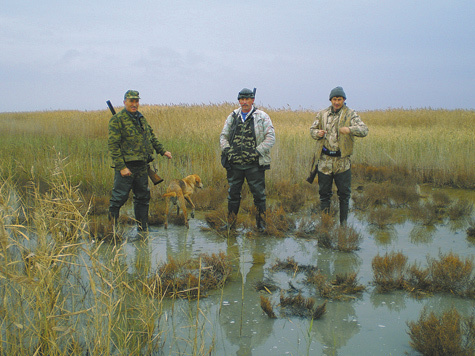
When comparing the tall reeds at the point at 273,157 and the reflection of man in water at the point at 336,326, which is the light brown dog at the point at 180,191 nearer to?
the tall reeds at the point at 273,157

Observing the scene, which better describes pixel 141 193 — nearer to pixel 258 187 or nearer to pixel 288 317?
pixel 258 187

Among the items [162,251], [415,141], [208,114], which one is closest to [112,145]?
[162,251]

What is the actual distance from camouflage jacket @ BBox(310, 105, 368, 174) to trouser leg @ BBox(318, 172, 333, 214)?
127 millimetres

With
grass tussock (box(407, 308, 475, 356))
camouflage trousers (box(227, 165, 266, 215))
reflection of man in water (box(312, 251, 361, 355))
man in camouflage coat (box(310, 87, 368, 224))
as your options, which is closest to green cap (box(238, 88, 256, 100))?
camouflage trousers (box(227, 165, 266, 215))

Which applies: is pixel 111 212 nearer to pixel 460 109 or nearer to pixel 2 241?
pixel 2 241

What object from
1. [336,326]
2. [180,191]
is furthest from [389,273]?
[180,191]

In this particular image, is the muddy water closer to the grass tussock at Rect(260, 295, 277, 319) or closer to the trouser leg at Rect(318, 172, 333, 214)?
the grass tussock at Rect(260, 295, 277, 319)

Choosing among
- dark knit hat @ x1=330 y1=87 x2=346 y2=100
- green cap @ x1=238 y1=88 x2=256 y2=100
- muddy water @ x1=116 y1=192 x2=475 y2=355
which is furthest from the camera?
dark knit hat @ x1=330 y1=87 x2=346 y2=100

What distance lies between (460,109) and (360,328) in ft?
95.6

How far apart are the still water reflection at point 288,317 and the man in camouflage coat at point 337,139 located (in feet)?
3.57

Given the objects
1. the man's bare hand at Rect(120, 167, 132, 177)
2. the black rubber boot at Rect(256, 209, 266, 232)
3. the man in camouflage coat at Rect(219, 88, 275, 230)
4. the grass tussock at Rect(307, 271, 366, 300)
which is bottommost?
the grass tussock at Rect(307, 271, 366, 300)

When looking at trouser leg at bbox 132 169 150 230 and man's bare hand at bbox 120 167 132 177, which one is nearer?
man's bare hand at bbox 120 167 132 177

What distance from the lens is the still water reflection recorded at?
3.71 metres

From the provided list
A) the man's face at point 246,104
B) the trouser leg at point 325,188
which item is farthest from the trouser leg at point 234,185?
the trouser leg at point 325,188
